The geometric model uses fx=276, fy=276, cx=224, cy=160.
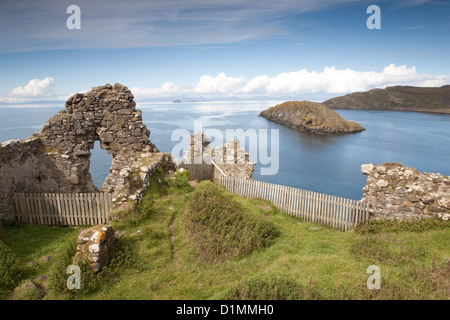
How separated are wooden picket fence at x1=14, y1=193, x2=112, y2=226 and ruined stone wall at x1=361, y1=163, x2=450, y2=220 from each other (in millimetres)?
11158

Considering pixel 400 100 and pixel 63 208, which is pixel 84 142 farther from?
pixel 400 100

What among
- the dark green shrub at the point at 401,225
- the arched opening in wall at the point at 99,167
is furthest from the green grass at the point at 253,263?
the arched opening in wall at the point at 99,167

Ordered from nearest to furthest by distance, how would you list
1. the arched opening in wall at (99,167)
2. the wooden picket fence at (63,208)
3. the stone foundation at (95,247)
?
the stone foundation at (95,247)
the wooden picket fence at (63,208)
the arched opening in wall at (99,167)

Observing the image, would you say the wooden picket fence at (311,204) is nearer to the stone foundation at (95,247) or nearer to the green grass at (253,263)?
the green grass at (253,263)

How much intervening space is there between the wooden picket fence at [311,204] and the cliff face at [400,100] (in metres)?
127

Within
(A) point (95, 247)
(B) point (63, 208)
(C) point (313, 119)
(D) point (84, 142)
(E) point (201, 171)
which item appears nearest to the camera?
(A) point (95, 247)

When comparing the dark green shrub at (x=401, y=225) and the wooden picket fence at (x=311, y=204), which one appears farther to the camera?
the wooden picket fence at (x=311, y=204)

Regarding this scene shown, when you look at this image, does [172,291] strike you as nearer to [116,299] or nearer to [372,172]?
[116,299]

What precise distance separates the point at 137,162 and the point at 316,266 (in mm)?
9601

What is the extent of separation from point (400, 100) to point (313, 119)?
77892 mm

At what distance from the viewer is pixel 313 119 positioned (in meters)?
78.4

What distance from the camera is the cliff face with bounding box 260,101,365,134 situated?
73125 mm

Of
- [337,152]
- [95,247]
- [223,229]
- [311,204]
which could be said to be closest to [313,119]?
[337,152]

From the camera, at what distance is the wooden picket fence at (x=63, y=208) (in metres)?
11.6
